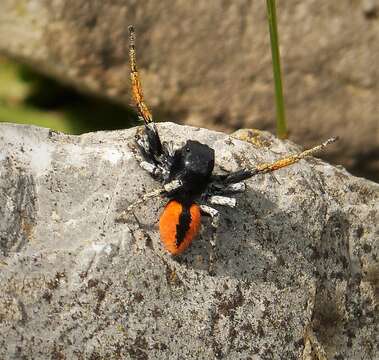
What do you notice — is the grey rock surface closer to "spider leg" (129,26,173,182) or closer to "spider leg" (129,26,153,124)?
"spider leg" (129,26,173,182)

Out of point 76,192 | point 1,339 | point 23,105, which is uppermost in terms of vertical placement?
point 23,105

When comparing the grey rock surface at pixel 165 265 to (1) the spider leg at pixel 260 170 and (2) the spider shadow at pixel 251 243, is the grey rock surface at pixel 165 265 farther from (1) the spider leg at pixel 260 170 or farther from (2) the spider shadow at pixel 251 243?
(1) the spider leg at pixel 260 170

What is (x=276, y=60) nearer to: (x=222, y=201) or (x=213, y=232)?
(x=222, y=201)

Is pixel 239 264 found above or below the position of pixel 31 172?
below

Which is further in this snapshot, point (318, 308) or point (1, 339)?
point (318, 308)

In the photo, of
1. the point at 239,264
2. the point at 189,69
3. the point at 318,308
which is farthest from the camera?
the point at 189,69

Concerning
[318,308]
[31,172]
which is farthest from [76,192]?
[318,308]

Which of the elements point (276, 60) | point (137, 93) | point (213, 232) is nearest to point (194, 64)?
point (276, 60)

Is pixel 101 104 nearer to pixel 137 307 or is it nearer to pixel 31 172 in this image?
pixel 31 172
